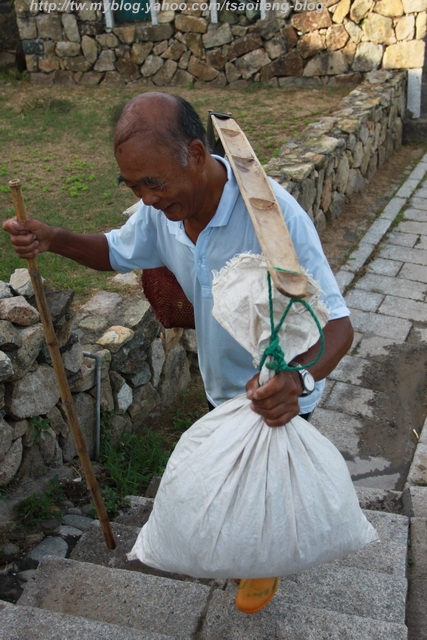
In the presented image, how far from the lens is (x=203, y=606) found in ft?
7.75

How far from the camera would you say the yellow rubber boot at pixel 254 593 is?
2.21 metres

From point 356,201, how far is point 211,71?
3.93 m

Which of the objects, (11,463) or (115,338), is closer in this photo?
(11,463)

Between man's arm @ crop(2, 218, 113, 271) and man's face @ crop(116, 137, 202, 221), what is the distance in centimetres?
46

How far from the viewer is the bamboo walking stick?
243cm

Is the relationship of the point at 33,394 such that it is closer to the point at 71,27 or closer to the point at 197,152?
the point at 197,152

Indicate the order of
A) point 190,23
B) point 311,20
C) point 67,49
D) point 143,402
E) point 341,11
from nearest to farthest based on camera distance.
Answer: point 143,402, point 341,11, point 311,20, point 190,23, point 67,49

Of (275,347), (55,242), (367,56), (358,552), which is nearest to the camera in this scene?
(275,347)

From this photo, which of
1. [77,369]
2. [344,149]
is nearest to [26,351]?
[77,369]

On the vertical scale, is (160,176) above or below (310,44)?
above

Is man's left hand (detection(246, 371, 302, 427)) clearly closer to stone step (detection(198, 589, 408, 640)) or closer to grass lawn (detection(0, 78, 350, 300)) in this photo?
stone step (detection(198, 589, 408, 640))

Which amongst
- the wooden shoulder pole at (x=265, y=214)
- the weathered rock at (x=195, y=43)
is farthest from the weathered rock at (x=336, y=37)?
the wooden shoulder pole at (x=265, y=214)

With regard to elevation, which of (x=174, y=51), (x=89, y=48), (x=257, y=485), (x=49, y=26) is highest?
(x=49, y=26)

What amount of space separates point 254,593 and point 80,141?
7.19m
